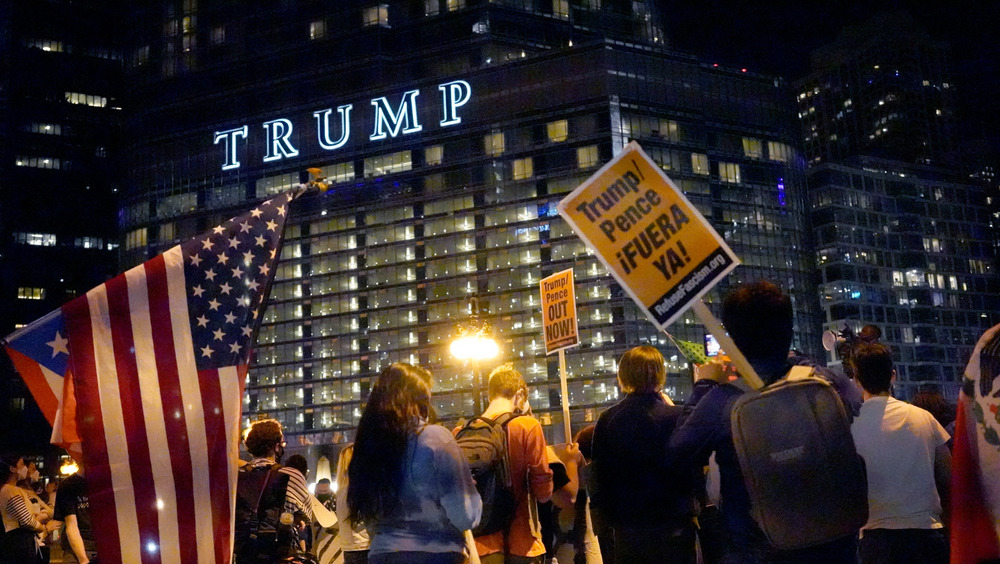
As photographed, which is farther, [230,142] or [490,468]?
[230,142]

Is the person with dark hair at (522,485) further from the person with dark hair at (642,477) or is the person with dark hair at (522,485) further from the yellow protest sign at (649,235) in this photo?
the yellow protest sign at (649,235)

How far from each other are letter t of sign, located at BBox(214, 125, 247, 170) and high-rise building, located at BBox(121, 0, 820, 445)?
144mm

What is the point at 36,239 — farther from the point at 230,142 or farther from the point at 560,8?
the point at 560,8

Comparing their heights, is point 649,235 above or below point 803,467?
above

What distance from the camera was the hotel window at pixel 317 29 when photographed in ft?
363

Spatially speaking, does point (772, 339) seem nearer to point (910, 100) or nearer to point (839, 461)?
point (839, 461)

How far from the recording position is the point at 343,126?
343ft

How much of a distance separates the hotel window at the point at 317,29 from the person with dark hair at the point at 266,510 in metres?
107

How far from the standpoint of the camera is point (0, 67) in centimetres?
11788

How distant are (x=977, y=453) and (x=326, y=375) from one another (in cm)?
9920

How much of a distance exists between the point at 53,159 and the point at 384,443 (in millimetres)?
124791

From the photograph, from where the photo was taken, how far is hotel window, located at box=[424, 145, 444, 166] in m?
99.0

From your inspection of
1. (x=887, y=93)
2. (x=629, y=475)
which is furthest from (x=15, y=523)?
(x=887, y=93)

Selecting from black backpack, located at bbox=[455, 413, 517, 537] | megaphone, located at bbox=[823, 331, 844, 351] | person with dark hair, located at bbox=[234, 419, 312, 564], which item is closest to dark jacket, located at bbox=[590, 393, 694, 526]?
black backpack, located at bbox=[455, 413, 517, 537]
